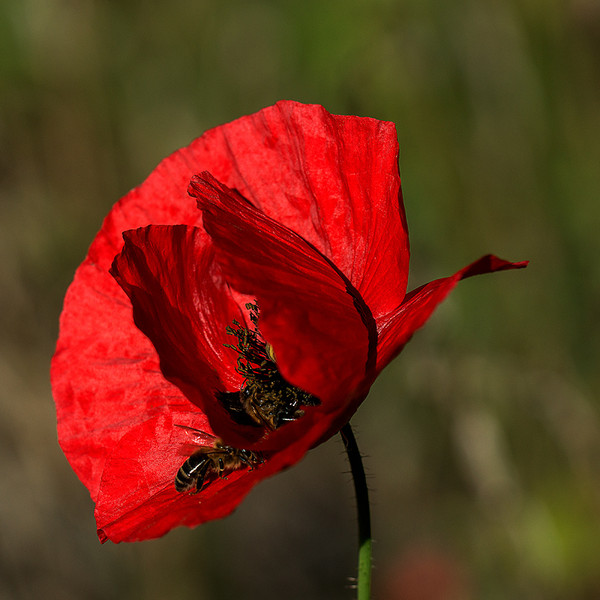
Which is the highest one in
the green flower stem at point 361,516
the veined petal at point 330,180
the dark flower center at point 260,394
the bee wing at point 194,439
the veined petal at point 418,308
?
the veined petal at point 330,180

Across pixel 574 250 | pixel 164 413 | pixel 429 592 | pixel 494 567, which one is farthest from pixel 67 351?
pixel 429 592

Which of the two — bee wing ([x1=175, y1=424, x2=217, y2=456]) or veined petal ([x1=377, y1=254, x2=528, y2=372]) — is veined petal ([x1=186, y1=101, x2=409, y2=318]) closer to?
veined petal ([x1=377, y1=254, x2=528, y2=372])

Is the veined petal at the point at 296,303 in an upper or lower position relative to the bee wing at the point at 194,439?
upper

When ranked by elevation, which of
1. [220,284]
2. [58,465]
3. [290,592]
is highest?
[220,284]

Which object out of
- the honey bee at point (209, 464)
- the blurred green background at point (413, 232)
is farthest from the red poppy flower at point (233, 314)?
the blurred green background at point (413, 232)

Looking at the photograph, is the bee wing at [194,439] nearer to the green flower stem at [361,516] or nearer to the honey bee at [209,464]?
the honey bee at [209,464]

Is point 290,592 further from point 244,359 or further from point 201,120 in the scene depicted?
point 244,359

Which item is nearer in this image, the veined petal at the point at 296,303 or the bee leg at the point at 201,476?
the veined petal at the point at 296,303
